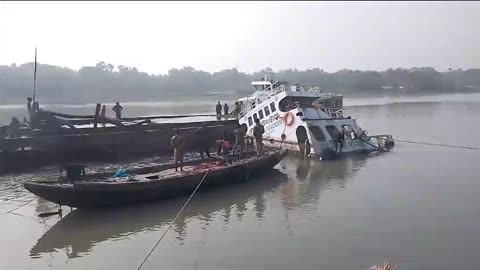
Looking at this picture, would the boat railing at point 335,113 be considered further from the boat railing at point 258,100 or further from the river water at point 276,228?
the river water at point 276,228

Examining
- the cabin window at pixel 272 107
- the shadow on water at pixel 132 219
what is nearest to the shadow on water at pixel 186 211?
the shadow on water at pixel 132 219

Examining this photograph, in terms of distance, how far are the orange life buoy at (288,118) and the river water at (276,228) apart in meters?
4.86

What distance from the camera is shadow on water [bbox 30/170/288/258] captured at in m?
10.7

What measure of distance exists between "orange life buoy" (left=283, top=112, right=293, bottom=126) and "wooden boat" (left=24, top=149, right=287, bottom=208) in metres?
6.07

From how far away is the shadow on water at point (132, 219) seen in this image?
420 inches

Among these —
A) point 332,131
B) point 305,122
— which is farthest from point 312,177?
point 332,131

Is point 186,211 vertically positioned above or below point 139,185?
below

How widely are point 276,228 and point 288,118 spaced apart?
11381 mm

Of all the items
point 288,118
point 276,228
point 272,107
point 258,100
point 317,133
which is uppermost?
point 258,100

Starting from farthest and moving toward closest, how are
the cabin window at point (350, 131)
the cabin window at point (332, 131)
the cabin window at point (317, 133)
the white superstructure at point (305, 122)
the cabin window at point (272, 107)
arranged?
A: the cabin window at point (272, 107)
the cabin window at point (350, 131)
the cabin window at point (332, 131)
the cabin window at point (317, 133)
the white superstructure at point (305, 122)

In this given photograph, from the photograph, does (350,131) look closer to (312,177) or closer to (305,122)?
(305,122)

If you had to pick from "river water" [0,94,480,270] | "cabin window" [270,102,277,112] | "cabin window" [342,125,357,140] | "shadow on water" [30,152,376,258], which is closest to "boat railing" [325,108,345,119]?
"cabin window" [342,125,357,140]

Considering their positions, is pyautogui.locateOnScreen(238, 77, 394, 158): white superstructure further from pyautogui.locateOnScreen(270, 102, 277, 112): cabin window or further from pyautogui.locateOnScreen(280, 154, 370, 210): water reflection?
pyautogui.locateOnScreen(280, 154, 370, 210): water reflection

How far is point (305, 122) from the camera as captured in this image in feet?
70.9
